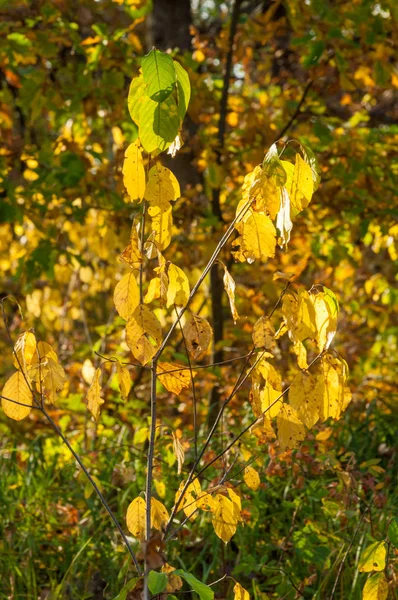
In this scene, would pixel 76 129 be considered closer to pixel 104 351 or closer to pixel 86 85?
pixel 86 85

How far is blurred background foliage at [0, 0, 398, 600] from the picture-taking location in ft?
8.29

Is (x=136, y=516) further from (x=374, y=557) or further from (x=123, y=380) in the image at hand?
(x=374, y=557)

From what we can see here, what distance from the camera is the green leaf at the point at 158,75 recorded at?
1.35 meters

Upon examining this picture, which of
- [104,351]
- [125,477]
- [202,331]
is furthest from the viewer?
[104,351]

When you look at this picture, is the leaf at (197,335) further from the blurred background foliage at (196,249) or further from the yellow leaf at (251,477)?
the blurred background foliage at (196,249)

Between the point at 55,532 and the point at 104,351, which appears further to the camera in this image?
the point at 104,351

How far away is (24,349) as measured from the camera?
1.64 m

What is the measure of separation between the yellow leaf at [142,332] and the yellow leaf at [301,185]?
347 mm

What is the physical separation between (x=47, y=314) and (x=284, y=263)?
172 cm

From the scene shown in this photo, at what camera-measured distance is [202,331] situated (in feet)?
5.30

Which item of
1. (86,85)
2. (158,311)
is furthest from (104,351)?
(86,85)

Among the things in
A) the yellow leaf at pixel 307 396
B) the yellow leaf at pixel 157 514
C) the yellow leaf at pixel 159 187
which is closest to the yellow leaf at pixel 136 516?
the yellow leaf at pixel 157 514

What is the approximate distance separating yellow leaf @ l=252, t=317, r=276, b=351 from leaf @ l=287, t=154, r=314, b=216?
28cm

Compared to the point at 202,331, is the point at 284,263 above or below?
below
